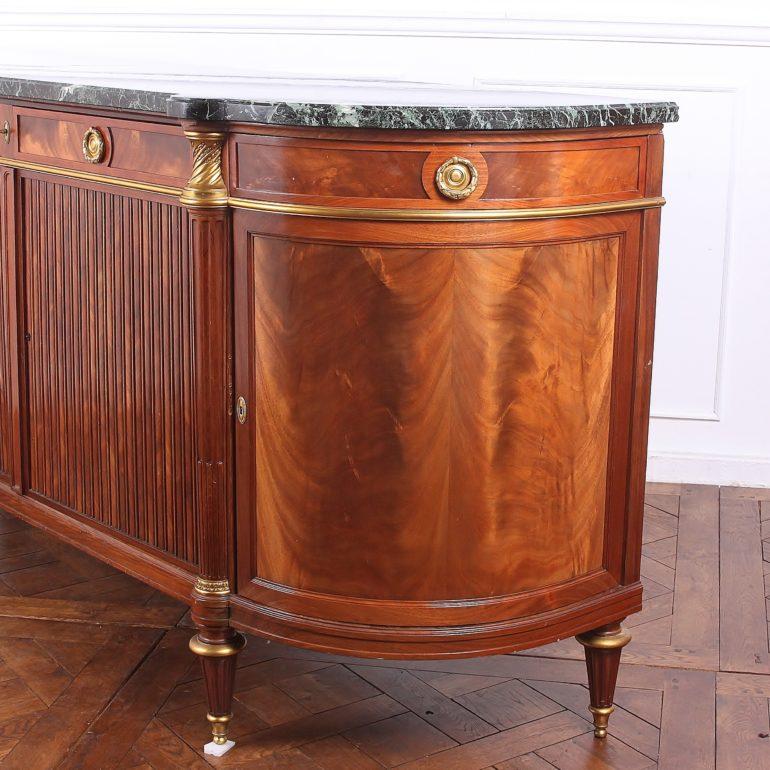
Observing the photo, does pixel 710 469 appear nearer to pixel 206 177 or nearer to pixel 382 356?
pixel 382 356

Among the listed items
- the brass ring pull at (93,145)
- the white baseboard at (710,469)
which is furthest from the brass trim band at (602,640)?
the white baseboard at (710,469)

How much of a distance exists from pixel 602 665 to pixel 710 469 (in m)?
1.58

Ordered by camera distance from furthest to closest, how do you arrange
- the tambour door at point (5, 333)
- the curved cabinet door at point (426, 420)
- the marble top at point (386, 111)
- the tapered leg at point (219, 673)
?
1. the tambour door at point (5, 333)
2. the tapered leg at point (219, 673)
3. the curved cabinet door at point (426, 420)
4. the marble top at point (386, 111)

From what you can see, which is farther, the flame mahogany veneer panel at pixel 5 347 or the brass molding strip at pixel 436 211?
the flame mahogany veneer panel at pixel 5 347

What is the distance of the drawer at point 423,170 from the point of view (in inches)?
71.7

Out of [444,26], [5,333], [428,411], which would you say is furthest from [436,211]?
[444,26]

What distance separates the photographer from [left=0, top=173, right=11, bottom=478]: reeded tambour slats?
2582 mm

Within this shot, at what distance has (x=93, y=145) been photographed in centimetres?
221

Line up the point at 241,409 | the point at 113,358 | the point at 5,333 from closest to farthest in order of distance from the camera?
the point at 241,409
the point at 113,358
the point at 5,333

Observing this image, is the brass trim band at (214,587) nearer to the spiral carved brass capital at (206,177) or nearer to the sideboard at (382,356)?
the sideboard at (382,356)

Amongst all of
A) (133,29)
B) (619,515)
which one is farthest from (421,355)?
(133,29)

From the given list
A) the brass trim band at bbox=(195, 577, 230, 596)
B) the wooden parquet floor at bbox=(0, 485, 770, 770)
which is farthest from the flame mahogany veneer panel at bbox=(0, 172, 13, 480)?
the brass trim band at bbox=(195, 577, 230, 596)

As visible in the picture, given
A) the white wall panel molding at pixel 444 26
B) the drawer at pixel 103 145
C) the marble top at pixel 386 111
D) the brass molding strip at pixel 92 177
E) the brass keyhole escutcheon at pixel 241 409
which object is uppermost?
the white wall panel molding at pixel 444 26

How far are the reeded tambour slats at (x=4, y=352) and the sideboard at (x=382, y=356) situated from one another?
0.37 metres
